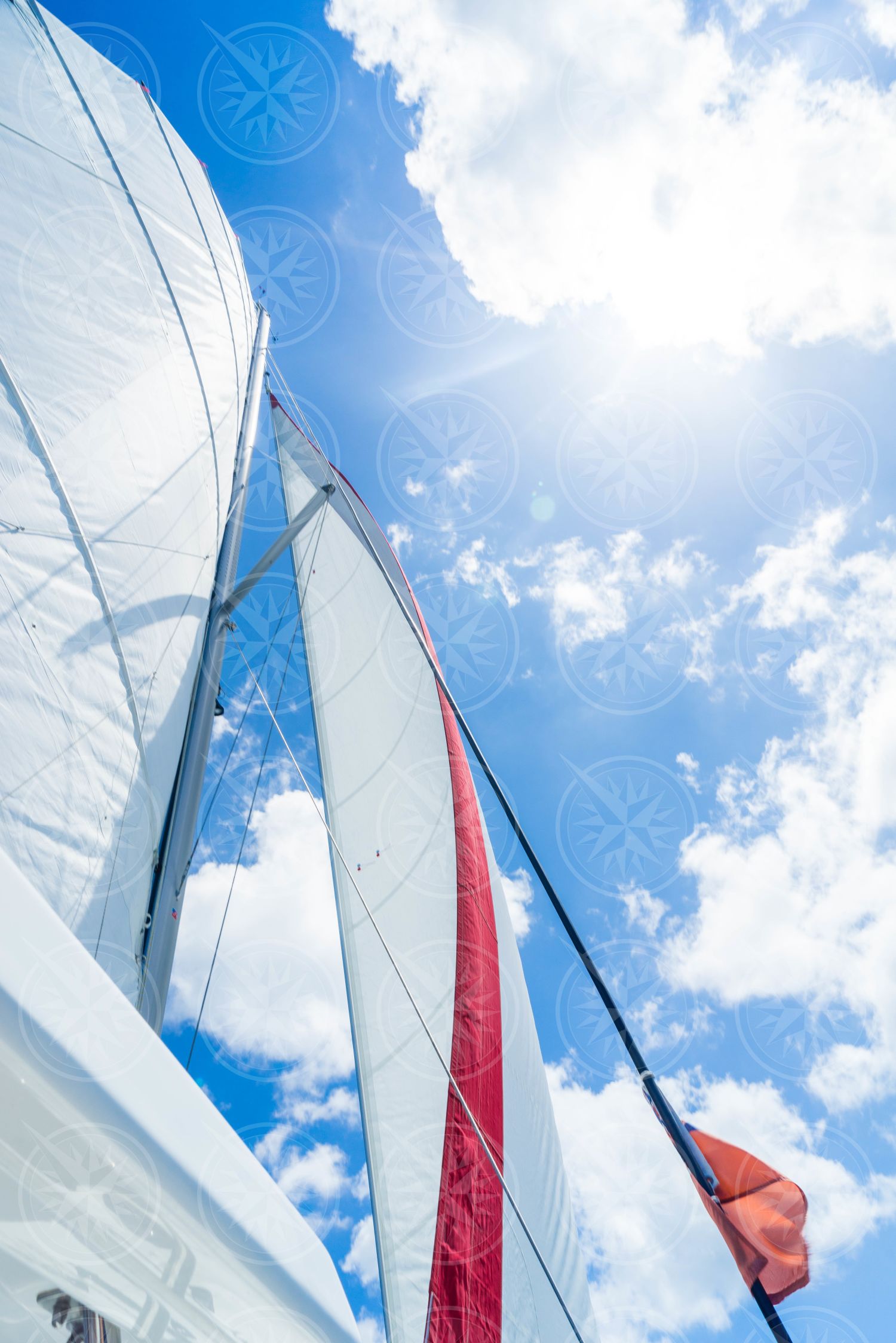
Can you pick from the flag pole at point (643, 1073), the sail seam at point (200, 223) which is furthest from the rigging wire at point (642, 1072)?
the sail seam at point (200, 223)

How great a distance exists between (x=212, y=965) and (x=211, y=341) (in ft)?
9.86

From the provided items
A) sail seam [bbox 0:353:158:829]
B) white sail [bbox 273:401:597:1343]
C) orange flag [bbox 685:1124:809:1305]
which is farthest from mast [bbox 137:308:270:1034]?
orange flag [bbox 685:1124:809:1305]

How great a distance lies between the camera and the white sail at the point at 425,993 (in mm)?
2006

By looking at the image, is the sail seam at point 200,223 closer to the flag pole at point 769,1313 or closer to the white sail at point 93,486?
the white sail at point 93,486

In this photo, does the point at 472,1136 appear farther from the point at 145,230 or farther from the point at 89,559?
the point at 145,230

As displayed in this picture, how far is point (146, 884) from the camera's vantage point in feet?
6.88

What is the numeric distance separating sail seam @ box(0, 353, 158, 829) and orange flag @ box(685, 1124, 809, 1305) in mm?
1852

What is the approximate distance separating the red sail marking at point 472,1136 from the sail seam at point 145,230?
74.3 inches

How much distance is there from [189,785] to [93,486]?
3.50 ft

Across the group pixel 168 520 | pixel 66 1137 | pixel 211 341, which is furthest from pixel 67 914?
pixel 211 341

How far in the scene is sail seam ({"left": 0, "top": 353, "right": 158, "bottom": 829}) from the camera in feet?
5.56

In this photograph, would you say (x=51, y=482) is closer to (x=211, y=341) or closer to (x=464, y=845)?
(x=211, y=341)

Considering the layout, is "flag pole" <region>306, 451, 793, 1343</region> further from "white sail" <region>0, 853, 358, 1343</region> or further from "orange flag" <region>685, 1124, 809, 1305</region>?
"white sail" <region>0, 853, 358, 1343</region>

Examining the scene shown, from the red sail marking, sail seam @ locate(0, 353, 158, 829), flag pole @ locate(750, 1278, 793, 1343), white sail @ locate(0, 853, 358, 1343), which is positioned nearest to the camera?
white sail @ locate(0, 853, 358, 1343)
